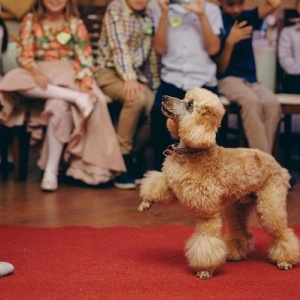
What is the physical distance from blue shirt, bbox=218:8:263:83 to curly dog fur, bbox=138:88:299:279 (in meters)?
1.70

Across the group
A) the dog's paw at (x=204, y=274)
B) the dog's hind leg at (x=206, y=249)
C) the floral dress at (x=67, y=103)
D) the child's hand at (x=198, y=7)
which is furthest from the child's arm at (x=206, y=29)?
the dog's paw at (x=204, y=274)

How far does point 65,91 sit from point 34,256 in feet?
4.62

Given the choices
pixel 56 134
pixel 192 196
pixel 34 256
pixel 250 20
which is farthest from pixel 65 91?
pixel 192 196

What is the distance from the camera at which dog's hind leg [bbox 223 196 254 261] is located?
7.73ft

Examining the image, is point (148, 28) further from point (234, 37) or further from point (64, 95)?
point (64, 95)

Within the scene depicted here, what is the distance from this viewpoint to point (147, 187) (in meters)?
2.20

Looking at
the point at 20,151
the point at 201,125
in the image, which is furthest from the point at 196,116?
the point at 20,151

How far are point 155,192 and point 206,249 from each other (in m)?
0.24

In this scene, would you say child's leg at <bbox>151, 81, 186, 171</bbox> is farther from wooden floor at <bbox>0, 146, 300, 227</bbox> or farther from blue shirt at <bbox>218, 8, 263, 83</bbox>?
blue shirt at <bbox>218, 8, 263, 83</bbox>

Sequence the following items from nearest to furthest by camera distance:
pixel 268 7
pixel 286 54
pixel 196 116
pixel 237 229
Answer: pixel 196 116 → pixel 237 229 → pixel 268 7 → pixel 286 54

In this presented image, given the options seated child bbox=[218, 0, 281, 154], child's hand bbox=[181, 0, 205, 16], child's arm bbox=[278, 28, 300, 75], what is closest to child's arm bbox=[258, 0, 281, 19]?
seated child bbox=[218, 0, 281, 154]

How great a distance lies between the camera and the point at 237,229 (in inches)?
93.4

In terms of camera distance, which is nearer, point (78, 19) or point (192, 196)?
point (192, 196)

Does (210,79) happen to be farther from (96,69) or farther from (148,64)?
(96,69)
